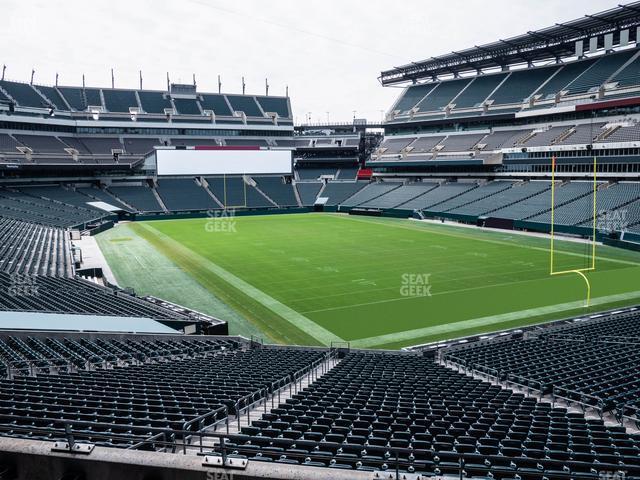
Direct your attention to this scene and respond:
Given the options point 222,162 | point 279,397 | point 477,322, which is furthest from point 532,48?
point 279,397

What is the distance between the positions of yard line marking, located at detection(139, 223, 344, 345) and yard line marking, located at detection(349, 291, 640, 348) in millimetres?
1534

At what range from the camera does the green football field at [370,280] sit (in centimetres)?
2359

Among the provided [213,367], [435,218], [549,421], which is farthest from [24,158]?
[549,421]

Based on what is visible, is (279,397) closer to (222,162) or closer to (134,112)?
(222,162)

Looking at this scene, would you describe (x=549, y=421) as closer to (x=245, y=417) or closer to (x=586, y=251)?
(x=245, y=417)

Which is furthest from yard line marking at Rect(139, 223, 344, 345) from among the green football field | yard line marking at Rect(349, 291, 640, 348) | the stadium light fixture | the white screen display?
the stadium light fixture

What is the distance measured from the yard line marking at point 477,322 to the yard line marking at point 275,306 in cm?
153

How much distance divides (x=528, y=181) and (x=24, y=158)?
66.4 m

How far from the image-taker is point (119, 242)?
48.0 meters

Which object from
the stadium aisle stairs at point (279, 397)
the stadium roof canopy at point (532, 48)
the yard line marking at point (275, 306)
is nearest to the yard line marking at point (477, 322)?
the yard line marking at point (275, 306)

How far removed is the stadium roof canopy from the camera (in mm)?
54531

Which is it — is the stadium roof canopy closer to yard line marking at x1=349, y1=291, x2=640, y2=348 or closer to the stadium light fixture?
yard line marking at x1=349, y1=291, x2=640, y2=348

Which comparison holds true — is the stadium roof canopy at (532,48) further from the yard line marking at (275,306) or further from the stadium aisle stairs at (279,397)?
the stadium aisle stairs at (279,397)

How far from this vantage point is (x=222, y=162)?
271ft
